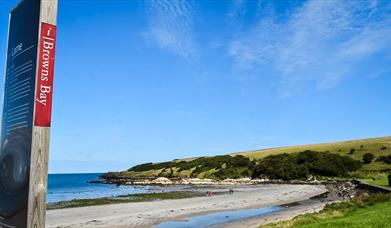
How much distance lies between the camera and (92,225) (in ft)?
111

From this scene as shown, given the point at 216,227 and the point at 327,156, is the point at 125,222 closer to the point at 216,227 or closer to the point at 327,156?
the point at 216,227

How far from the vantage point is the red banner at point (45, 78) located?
6668 millimetres

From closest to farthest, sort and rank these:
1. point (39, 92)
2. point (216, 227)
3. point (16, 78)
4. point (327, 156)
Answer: point (39, 92) → point (16, 78) → point (216, 227) → point (327, 156)

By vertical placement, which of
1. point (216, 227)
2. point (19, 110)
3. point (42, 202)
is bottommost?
point (216, 227)

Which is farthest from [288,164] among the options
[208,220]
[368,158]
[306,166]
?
[208,220]

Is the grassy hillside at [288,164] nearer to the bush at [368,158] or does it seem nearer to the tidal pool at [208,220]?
the bush at [368,158]

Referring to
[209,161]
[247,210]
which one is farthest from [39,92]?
[209,161]

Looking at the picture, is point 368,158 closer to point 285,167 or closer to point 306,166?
point 306,166

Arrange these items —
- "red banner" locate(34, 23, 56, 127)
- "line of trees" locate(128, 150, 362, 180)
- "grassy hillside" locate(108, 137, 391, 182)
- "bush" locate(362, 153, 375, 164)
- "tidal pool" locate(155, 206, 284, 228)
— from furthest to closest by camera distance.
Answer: "line of trees" locate(128, 150, 362, 180), "bush" locate(362, 153, 375, 164), "grassy hillside" locate(108, 137, 391, 182), "tidal pool" locate(155, 206, 284, 228), "red banner" locate(34, 23, 56, 127)

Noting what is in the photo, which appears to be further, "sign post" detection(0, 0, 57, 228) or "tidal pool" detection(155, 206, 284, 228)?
"tidal pool" detection(155, 206, 284, 228)

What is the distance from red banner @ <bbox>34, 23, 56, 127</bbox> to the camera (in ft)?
21.9

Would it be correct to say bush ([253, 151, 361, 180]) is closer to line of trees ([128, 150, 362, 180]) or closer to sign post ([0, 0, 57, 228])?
line of trees ([128, 150, 362, 180])

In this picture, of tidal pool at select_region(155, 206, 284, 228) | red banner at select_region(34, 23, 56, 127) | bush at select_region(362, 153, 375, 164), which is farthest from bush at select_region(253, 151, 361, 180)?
red banner at select_region(34, 23, 56, 127)

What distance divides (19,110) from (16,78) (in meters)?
0.73
